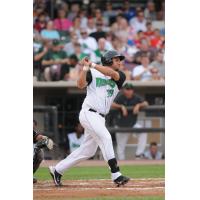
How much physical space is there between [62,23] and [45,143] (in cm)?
954

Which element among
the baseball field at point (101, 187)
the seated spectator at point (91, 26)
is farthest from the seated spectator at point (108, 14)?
the baseball field at point (101, 187)

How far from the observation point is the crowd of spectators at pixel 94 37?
54.2 feet

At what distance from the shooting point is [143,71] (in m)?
16.6

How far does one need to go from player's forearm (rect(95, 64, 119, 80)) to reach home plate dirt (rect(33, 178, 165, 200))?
1.35m

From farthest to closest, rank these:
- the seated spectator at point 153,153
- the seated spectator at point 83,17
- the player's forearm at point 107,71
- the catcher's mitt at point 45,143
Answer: the seated spectator at point 83,17 < the seated spectator at point 153,153 < the catcher's mitt at point 45,143 < the player's forearm at point 107,71

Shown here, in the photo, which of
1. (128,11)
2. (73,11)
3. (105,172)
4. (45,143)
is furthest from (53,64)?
(45,143)

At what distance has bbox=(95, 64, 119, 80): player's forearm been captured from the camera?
8.06 meters

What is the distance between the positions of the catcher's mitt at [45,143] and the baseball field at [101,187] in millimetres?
500

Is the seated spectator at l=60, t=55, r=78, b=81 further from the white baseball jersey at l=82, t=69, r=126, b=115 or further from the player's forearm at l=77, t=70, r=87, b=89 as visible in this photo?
the player's forearm at l=77, t=70, r=87, b=89

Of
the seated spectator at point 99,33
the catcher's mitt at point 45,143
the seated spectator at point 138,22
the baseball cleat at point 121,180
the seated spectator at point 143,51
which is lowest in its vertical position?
the baseball cleat at point 121,180

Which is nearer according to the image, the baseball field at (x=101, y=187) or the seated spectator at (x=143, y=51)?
the baseball field at (x=101, y=187)

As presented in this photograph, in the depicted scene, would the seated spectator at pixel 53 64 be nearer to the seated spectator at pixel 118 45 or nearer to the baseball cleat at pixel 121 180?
the seated spectator at pixel 118 45
